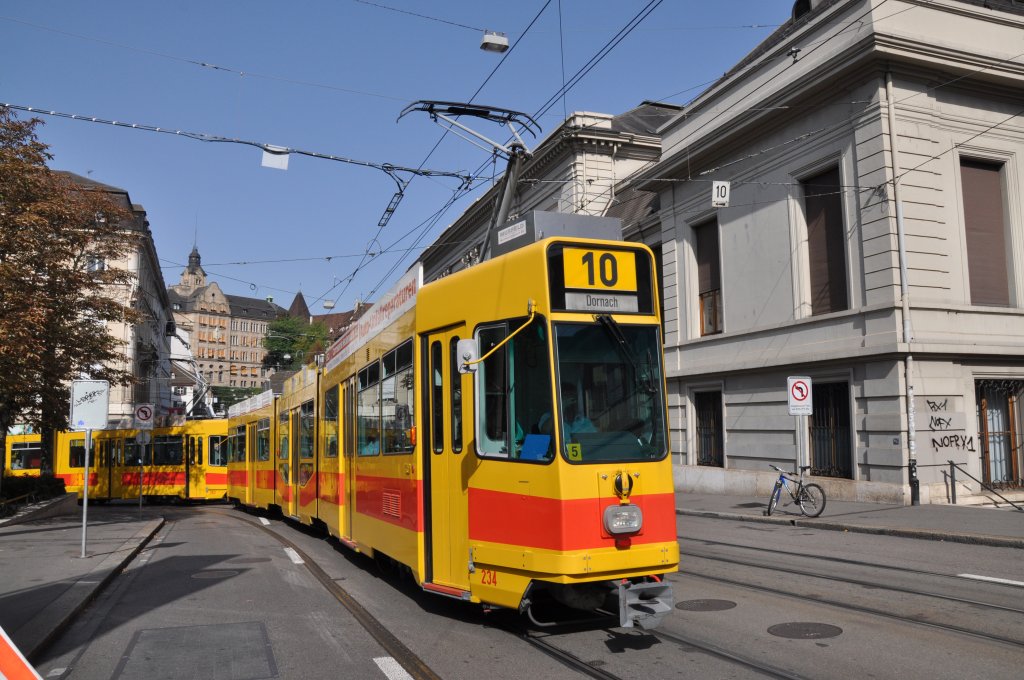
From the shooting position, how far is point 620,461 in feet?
21.4

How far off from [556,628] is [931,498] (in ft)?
44.7

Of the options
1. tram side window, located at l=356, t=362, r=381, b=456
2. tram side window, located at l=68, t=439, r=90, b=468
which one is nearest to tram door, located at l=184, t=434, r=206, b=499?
tram side window, located at l=68, t=439, r=90, b=468

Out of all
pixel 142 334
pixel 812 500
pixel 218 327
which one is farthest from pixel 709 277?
pixel 218 327

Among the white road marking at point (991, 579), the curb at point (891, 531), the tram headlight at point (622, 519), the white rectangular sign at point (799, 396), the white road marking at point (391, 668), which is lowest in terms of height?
the curb at point (891, 531)

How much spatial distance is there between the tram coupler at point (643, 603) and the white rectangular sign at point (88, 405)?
9.76 metres

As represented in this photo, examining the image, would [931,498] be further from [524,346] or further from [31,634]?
[31,634]

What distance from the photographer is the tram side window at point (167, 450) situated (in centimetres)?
3042

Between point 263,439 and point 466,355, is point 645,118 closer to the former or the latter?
point 263,439

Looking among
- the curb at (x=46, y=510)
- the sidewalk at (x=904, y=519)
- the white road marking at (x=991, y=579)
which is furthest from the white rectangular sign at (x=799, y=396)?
the curb at (x=46, y=510)

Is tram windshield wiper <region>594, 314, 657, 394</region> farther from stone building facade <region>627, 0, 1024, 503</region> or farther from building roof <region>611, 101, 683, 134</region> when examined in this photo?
building roof <region>611, 101, 683, 134</region>

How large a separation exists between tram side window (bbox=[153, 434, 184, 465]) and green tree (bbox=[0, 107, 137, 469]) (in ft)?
32.9

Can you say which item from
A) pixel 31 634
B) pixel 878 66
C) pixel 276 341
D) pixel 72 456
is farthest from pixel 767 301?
A: pixel 276 341

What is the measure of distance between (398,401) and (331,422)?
14.6 ft

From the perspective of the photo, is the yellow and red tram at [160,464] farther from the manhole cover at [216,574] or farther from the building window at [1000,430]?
the building window at [1000,430]
